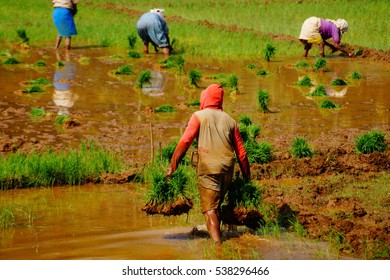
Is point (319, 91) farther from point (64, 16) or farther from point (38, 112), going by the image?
point (64, 16)

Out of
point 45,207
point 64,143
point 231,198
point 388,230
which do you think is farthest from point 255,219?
point 64,143

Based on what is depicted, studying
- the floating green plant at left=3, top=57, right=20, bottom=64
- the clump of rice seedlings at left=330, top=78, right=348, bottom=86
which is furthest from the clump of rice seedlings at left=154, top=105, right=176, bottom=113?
the floating green plant at left=3, top=57, right=20, bottom=64

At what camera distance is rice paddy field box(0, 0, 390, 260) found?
Result: 22.3 ft

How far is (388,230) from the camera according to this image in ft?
21.7

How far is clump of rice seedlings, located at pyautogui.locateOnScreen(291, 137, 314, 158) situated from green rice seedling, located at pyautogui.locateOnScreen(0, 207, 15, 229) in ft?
12.0

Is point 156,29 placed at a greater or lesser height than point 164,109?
greater

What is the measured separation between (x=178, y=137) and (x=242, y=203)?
398 cm

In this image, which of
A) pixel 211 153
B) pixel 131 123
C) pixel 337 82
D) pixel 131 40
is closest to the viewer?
pixel 211 153

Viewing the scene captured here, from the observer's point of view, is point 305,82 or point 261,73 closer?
point 305,82

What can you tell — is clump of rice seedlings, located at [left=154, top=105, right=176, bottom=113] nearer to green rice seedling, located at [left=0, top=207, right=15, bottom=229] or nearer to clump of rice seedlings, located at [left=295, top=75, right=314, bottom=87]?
clump of rice seedlings, located at [left=295, top=75, right=314, bottom=87]

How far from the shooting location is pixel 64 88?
1373 cm

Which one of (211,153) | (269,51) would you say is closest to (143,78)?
(269,51)
